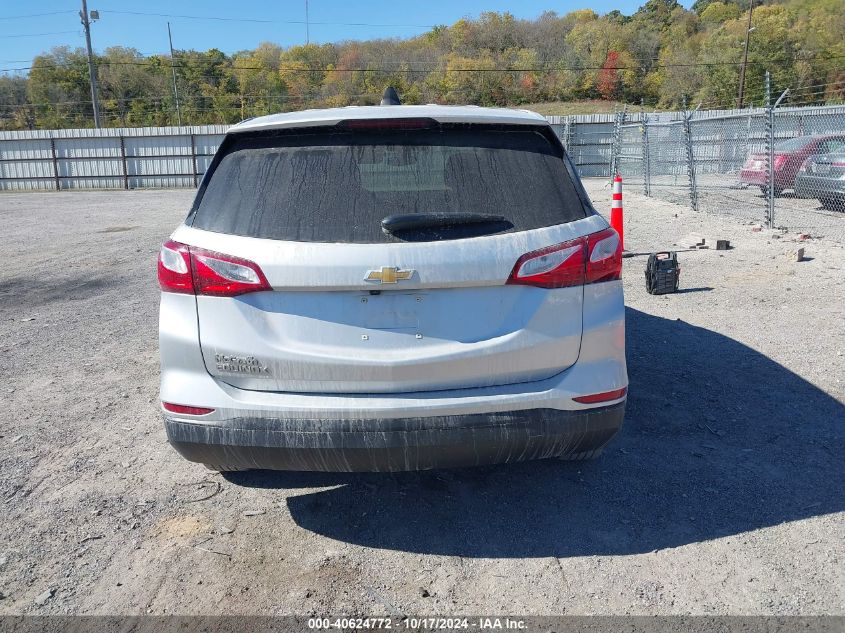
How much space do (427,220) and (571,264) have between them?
589 mm

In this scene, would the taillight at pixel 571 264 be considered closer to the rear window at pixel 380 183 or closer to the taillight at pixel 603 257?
the taillight at pixel 603 257

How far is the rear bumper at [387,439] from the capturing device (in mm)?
2514

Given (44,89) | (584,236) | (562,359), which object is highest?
(44,89)

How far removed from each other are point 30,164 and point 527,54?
5035cm

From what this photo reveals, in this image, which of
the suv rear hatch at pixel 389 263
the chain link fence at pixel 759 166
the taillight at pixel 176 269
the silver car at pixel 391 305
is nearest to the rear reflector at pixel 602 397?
the silver car at pixel 391 305

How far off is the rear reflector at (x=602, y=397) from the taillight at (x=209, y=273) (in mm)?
1303

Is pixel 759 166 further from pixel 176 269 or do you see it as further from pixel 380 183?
pixel 176 269

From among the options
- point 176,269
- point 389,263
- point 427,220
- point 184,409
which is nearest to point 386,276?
point 389,263

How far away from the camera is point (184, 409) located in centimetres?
265

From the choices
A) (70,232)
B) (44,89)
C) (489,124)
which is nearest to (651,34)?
(44,89)

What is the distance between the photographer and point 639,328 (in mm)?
5941

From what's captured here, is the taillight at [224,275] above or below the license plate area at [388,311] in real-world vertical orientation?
above

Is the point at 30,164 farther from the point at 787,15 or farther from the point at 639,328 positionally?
the point at 787,15

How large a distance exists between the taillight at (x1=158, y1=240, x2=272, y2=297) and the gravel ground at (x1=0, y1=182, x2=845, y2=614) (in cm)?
112
